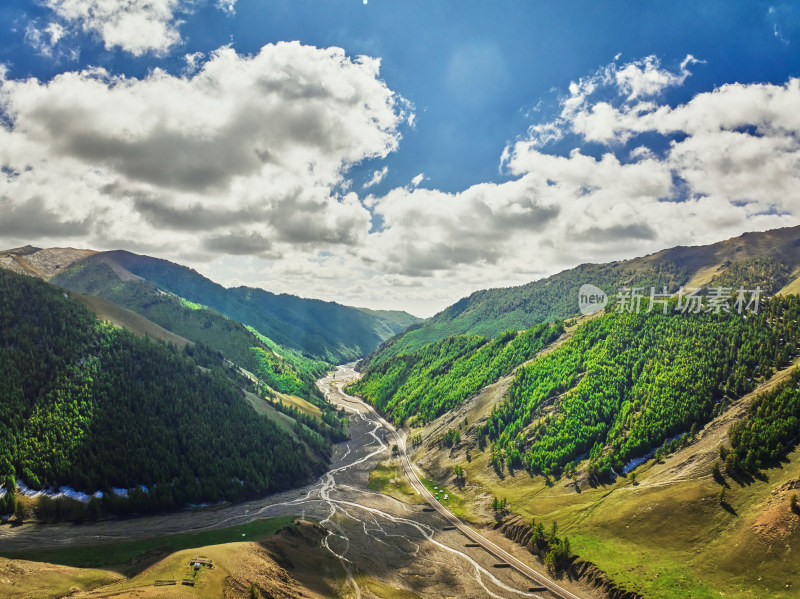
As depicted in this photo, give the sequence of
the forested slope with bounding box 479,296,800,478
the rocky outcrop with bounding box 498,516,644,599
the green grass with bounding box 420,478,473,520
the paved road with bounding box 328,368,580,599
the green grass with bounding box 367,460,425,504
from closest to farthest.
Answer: the rocky outcrop with bounding box 498,516,644,599, the paved road with bounding box 328,368,580,599, the forested slope with bounding box 479,296,800,478, the green grass with bounding box 420,478,473,520, the green grass with bounding box 367,460,425,504

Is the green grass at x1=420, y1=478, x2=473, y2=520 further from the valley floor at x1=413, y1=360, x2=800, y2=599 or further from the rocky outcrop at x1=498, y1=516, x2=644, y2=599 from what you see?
the rocky outcrop at x1=498, y1=516, x2=644, y2=599

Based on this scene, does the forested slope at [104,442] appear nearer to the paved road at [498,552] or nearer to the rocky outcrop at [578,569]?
the paved road at [498,552]

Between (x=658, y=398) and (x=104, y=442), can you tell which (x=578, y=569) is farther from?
(x=104, y=442)

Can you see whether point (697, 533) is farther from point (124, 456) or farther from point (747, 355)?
point (124, 456)

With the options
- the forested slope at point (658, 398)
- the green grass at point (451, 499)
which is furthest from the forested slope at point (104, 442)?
the forested slope at point (658, 398)

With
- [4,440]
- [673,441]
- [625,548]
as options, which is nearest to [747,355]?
[673,441]

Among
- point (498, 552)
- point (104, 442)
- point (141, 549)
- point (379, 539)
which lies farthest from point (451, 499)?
point (104, 442)

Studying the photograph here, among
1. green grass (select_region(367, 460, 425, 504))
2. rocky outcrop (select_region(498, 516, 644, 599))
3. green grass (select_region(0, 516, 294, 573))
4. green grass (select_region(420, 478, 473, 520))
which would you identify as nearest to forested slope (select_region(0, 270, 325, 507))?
green grass (select_region(0, 516, 294, 573))
